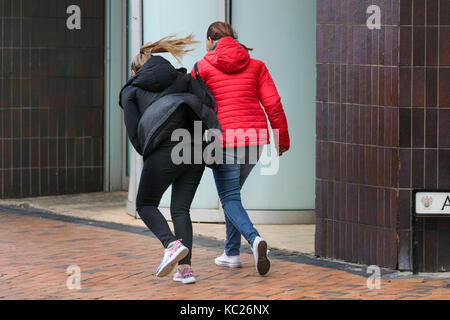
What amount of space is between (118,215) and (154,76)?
3751mm

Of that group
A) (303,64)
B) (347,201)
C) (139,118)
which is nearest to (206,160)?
(139,118)

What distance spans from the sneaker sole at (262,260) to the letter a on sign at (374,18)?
5.91 feet

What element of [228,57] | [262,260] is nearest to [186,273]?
[262,260]

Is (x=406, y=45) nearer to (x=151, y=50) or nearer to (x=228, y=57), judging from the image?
(x=228, y=57)

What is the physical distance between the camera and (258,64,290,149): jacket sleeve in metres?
7.66

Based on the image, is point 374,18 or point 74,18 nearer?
point 374,18

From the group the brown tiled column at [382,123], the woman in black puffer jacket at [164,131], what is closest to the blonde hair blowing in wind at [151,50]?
the woman in black puffer jacket at [164,131]

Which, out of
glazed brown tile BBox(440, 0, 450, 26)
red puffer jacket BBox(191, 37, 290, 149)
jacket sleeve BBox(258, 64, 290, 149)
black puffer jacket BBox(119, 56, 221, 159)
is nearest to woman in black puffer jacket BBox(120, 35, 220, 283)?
black puffer jacket BBox(119, 56, 221, 159)

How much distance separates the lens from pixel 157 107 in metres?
7.30

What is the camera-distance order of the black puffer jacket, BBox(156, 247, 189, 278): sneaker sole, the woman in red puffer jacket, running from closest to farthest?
BBox(156, 247, 189, 278): sneaker sole → the black puffer jacket → the woman in red puffer jacket

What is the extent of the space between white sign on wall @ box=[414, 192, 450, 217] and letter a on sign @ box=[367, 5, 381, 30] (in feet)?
4.21

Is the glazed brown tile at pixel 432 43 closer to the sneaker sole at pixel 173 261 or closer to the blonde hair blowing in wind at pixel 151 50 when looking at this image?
the blonde hair blowing in wind at pixel 151 50

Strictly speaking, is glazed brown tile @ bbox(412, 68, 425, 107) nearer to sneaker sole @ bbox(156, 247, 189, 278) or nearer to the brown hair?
the brown hair

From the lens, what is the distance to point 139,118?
24.2ft
